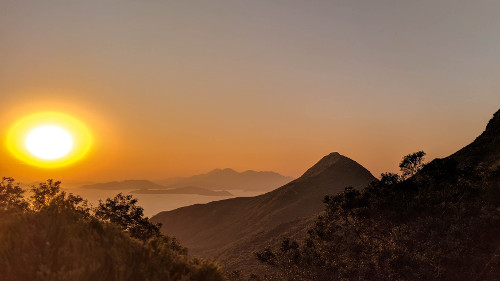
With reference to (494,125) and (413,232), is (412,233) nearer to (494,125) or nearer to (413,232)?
(413,232)

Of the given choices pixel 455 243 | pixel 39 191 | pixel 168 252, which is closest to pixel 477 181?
pixel 455 243

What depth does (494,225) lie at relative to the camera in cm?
3653

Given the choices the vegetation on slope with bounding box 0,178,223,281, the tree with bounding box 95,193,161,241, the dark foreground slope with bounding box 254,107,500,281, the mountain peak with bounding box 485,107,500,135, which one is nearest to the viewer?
the vegetation on slope with bounding box 0,178,223,281

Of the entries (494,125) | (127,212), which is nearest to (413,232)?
(127,212)

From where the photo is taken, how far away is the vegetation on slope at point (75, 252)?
835cm

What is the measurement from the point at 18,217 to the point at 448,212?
47.1 metres

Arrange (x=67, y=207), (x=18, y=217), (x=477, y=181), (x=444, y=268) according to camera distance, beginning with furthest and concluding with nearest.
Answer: (x=477, y=181) < (x=444, y=268) < (x=67, y=207) < (x=18, y=217)

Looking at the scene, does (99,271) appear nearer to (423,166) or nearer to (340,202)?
(340,202)

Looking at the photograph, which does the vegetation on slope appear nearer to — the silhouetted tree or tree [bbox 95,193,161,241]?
the silhouetted tree

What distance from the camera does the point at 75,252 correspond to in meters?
8.77

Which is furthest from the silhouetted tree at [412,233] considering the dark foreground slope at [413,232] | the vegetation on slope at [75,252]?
the vegetation on slope at [75,252]

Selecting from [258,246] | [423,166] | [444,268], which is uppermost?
[423,166]

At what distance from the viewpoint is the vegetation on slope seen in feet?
27.4

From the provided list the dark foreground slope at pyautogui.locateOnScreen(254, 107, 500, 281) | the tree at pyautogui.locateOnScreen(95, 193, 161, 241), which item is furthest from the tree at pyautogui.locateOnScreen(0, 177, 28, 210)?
the dark foreground slope at pyautogui.locateOnScreen(254, 107, 500, 281)
